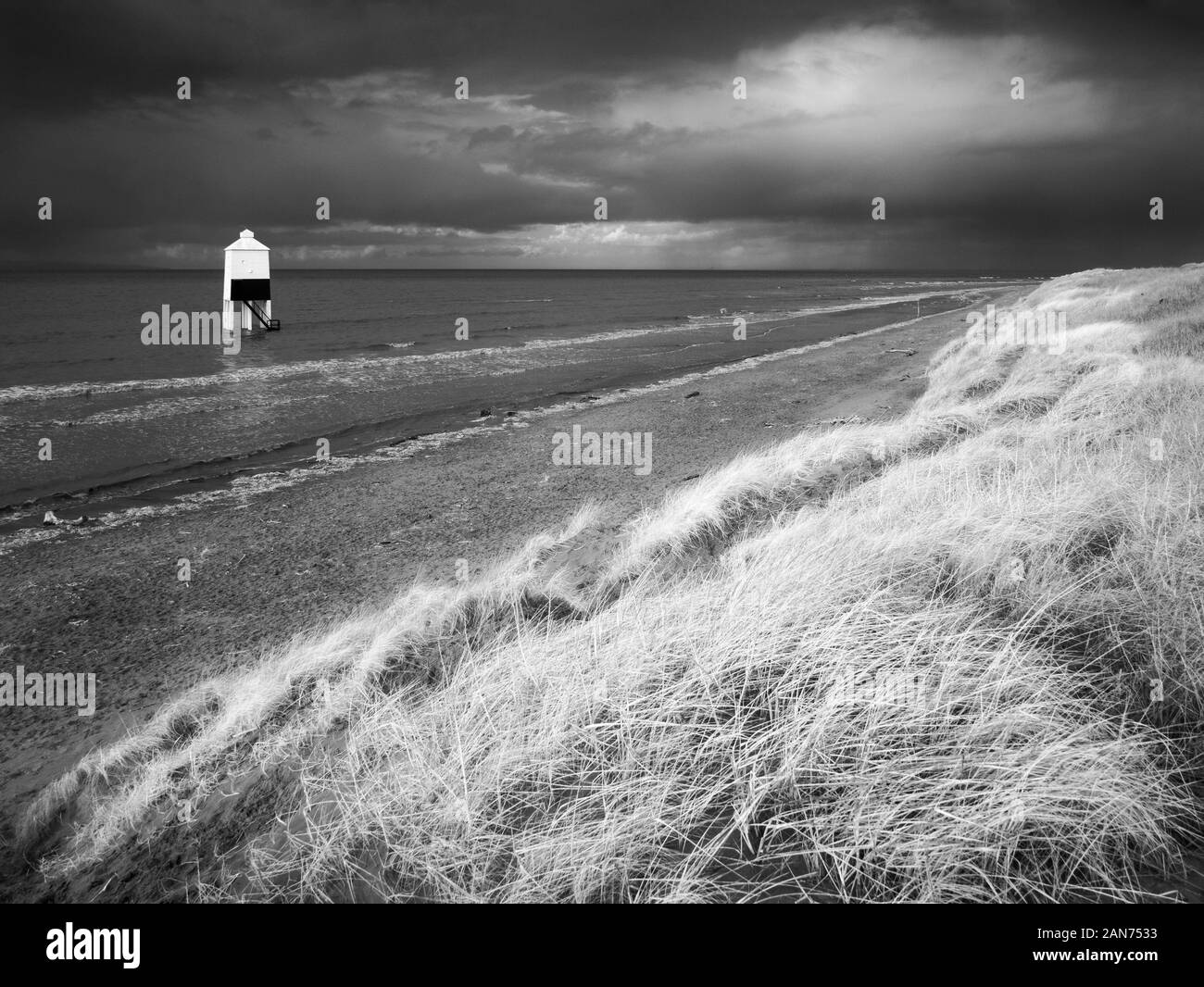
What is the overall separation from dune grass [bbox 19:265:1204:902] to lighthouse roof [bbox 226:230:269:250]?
29.2m

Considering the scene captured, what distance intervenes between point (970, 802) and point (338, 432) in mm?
15612

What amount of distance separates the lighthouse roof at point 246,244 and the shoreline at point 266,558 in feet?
65.6

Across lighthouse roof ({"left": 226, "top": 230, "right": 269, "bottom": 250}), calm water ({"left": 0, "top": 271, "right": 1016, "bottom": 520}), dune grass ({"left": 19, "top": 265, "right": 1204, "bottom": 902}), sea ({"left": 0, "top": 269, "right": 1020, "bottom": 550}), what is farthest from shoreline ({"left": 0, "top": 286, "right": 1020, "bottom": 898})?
lighthouse roof ({"left": 226, "top": 230, "right": 269, "bottom": 250})

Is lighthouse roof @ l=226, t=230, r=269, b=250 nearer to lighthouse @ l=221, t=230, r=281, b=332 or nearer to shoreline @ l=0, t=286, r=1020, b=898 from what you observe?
lighthouse @ l=221, t=230, r=281, b=332

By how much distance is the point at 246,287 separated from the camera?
34844 millimetres

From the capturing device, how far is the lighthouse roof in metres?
29.8

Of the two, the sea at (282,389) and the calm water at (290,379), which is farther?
the calm water at (290,379)

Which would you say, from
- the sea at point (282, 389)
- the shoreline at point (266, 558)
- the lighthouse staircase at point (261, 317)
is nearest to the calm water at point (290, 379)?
the sea at point (282, 389)

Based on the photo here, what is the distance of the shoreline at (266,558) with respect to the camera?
600 centimetres

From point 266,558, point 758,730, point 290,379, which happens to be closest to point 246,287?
point 290,379

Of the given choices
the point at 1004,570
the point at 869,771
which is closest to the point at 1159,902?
the point at 869,771

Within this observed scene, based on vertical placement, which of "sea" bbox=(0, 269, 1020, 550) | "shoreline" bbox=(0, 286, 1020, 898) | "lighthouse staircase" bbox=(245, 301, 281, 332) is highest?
"lighthouse staircase" bbox=(245, 301, 281, 332)

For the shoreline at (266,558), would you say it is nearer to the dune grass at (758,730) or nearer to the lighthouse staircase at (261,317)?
the dune grass at (758,730)

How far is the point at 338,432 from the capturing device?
16.4m
